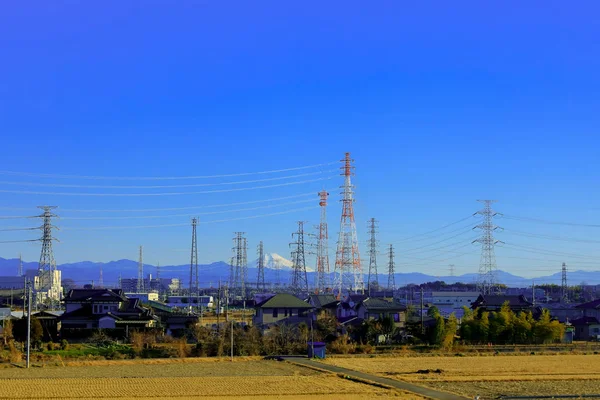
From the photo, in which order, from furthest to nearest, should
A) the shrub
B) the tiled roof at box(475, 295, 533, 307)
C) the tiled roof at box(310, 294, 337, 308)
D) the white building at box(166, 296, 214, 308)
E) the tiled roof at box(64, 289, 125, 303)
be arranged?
1. the white building at box(166, 296, 214, 308)
2. the tiled roof at box(310, 294, 337, 308)
3. the tiled roof at box(475, 295, 533, 307)
4. the tiled roof at box(64, 289, 125, 303)
5. the shrub

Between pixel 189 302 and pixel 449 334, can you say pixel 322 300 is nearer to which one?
pixel 449 334

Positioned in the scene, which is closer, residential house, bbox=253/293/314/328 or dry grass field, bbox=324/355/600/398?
dry grass field, bbox=324/355/600/398

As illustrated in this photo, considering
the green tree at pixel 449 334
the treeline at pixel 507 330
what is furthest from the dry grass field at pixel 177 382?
the treeline at pixel 507 330

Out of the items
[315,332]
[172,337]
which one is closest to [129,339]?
[172,337]

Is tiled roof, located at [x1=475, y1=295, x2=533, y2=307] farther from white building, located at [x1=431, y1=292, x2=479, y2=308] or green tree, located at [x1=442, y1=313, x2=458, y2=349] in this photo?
white building, located at [x1=431, y1=292, x2=479, y2=308]

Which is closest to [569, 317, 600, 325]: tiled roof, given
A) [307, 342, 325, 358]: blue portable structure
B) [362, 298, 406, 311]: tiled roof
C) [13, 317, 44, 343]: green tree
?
[362, 298, 406, 311]: tiled roof

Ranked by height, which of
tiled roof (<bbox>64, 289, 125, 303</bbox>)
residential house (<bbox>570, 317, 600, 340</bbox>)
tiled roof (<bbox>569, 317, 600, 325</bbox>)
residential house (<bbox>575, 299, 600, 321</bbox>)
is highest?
tiled roof (<bbox>64, 289, 125, 303</bbox>)

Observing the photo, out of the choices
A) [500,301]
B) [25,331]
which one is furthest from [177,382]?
[500,301]
